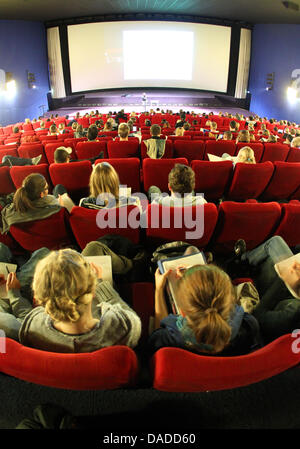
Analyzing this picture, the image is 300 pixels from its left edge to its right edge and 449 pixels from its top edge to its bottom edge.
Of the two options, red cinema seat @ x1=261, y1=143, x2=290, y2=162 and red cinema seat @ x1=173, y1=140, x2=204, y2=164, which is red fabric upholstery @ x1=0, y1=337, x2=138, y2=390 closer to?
red cinema seat @ x1=173, y1=140, x2=204, y2=164

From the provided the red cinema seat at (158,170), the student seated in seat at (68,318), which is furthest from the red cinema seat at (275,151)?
the student seated in seat at (68,318)

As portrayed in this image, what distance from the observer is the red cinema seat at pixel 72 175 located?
3.14 m

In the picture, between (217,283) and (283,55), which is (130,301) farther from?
(283,55)

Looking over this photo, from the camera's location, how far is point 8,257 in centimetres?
192

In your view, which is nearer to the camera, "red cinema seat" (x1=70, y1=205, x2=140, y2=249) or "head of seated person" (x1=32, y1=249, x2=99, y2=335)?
"head of seated person" (x1=32, y1=249, x2=99, y2=335)

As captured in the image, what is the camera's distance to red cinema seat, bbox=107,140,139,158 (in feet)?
14.5

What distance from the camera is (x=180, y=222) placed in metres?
1.90

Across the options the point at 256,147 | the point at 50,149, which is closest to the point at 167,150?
the point at 256,147

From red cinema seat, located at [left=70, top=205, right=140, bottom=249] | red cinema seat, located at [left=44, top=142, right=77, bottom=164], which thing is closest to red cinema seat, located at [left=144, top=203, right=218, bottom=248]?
red cinema seat, located at [left=70, top=205, right=140, bottom=249]

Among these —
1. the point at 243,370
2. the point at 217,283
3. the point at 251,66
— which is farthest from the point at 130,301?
the point at 251,66

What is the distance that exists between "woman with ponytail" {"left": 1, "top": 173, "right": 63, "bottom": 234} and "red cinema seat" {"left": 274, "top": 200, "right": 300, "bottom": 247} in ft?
5.58

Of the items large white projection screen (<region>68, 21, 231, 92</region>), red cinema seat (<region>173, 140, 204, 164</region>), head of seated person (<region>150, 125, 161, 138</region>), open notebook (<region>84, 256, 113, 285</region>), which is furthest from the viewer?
large white projection screen (<region>68, 21, 231, 92</region>)

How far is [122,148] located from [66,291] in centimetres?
380

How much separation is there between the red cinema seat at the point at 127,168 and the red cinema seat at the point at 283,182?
5.57 feet
